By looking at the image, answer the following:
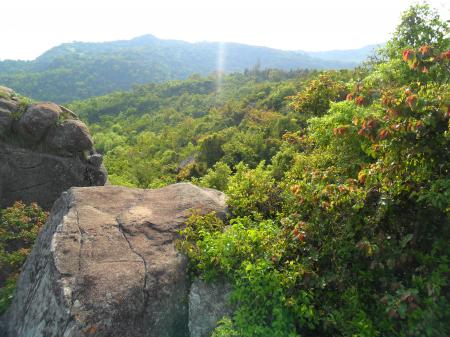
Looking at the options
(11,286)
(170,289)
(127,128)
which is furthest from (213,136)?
(127,128)

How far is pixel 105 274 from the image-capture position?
7070mm

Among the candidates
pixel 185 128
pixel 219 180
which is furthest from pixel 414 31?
pixel 185 128

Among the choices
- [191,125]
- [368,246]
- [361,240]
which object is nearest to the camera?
[368,246]

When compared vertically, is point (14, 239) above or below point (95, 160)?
below

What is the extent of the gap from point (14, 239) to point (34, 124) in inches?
237

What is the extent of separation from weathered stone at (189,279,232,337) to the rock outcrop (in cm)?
1152

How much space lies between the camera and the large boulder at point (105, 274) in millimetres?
6598

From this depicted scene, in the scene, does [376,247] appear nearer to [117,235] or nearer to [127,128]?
[117,235]

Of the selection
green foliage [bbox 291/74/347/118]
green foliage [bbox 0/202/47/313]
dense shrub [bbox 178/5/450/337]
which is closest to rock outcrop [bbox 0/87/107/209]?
green foliage [bbox 0/202/47/313]

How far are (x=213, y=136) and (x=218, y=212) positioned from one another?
3095 centimetres

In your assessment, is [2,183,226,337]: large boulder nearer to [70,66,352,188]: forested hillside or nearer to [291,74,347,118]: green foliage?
[291,74,347,118]: green foliage

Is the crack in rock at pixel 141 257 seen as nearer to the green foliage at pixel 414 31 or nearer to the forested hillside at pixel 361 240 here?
the forested hillside at pixel 361 240

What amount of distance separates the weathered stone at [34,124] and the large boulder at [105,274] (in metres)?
8.85

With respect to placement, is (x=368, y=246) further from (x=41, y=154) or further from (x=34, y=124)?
(x=34, y=124)
